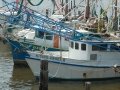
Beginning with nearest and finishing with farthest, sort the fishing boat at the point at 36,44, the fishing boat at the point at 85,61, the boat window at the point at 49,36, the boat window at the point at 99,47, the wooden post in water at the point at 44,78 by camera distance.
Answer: the wooden post in water at the point at 44,78, the fishing boat at the point at 85,61, the boat window at the point at 99,47, the fishing boat at the point at 36,44, the boat window at the point at 49,36

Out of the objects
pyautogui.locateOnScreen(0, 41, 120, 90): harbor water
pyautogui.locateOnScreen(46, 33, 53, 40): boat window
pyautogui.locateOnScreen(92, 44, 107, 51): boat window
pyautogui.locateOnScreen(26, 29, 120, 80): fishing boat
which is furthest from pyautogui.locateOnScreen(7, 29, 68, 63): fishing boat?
pyautogui.locateOnScreen(92, 44, 107, 51): boat window

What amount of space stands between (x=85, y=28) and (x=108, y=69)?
3.57 m

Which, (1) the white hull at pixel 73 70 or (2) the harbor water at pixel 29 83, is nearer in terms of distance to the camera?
(2) the harbor water at pixel 29 83

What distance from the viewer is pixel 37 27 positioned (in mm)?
28188

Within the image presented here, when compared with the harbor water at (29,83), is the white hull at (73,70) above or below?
above

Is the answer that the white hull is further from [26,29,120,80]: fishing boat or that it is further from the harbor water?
the harbor water

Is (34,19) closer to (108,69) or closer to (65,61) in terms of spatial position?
(65,61)

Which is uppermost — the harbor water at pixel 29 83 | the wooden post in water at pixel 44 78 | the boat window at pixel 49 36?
the boat window at pixel 49 36

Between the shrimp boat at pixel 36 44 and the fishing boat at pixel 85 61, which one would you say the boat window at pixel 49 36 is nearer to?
the shrimp boat at pixel 36 44

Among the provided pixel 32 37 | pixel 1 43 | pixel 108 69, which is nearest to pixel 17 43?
pixel 32 37

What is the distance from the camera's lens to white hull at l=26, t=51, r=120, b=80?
26.4 metres

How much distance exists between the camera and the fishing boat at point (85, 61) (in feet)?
86.7

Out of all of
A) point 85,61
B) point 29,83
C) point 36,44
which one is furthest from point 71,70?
point 36,44

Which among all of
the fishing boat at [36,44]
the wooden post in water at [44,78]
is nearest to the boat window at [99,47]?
the fishing boat at [36,44]
